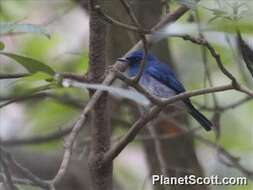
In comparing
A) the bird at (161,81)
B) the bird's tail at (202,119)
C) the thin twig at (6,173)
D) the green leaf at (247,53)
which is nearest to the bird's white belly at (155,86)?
the bird at (161,81)

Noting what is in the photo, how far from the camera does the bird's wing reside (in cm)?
335

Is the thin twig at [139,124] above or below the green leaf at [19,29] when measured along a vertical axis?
below

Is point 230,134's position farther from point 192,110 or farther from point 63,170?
point 63,170

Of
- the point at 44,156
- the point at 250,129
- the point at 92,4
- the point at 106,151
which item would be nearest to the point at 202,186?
the point at 106,151

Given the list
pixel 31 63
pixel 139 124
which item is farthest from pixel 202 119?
pixel 31 63

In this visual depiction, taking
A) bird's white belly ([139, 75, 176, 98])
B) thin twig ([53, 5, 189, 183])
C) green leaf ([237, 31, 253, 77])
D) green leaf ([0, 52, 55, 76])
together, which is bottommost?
bird's white belly ([139, 75, 176, 98])

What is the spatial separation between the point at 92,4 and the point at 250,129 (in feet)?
6.64

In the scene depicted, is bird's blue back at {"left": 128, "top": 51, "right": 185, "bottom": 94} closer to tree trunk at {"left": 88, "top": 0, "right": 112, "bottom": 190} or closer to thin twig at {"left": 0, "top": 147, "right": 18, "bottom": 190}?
tree trunk at {"left": 88, "top": 0, "right": 112, "bottom": 190}

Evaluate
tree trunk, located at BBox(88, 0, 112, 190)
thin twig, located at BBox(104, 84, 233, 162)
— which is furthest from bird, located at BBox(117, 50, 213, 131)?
thin twig, located at BBox(104, 84, 233, 162)

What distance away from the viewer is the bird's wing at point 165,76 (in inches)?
132

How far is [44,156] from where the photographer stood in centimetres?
361

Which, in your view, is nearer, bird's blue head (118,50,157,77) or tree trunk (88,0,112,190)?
tree trunk (88,0,112,190)

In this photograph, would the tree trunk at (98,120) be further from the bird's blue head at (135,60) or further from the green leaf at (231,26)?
the green leaf at (231,26)

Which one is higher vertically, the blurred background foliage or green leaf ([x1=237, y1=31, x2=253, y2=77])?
green leaf ([x1=237, y1=31, x2=253, y2=77])
